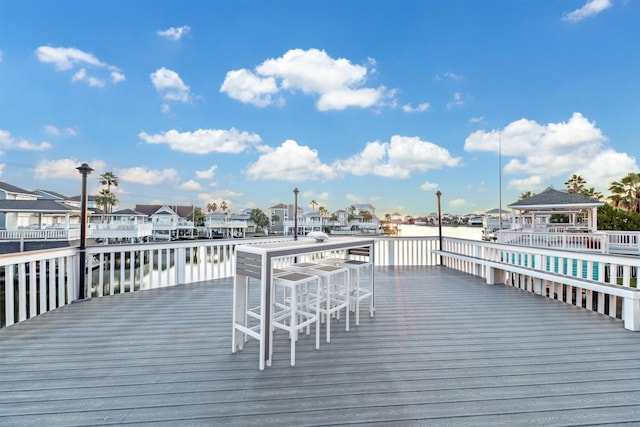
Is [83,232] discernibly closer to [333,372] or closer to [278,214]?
[333,372]

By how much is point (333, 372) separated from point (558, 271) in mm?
4730

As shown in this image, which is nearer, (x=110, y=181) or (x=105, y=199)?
(x=105, y=199)

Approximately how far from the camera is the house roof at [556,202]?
9.22 metres

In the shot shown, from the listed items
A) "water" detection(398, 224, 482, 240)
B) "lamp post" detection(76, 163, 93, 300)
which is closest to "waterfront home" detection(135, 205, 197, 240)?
"water" detection(398, 224, 482, 240)

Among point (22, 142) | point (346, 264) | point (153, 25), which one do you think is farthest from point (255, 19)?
point (22, 142)

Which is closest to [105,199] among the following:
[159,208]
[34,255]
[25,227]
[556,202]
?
[159,208]

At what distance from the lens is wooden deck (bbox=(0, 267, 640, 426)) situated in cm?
150

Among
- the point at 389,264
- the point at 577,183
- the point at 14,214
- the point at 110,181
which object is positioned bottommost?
the point at 389,264

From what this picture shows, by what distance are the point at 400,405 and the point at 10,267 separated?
151 inches

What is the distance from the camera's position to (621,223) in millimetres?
13633

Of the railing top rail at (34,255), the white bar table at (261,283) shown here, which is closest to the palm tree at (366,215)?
the railing top rail at (34,255)

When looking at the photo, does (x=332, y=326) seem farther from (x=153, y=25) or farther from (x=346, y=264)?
(x=153, y=25)

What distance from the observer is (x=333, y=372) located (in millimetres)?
1955

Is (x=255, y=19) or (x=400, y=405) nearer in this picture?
(x=400, y=405)
